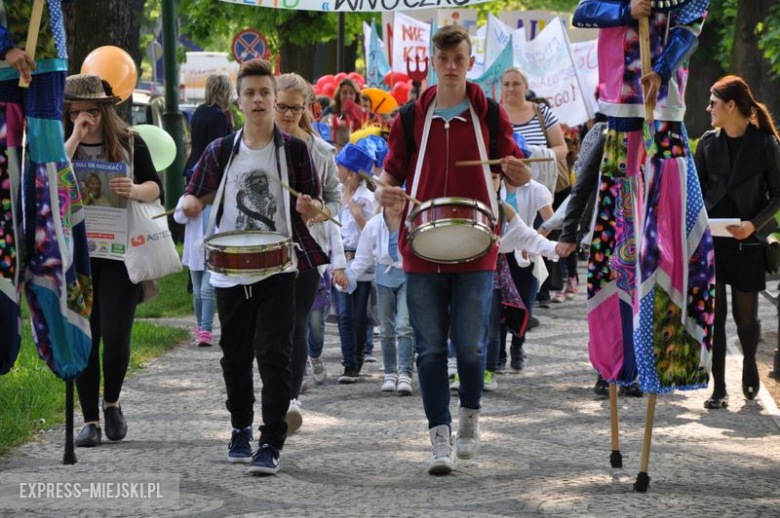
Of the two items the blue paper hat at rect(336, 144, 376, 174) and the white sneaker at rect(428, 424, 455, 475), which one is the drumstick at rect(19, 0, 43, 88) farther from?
the blue paper hat at rect(336, 144, 376, 174)

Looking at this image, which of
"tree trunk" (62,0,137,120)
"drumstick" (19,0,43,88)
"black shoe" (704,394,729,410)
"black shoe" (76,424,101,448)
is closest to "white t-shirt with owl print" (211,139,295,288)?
"black shoe" (76,424,101,448)

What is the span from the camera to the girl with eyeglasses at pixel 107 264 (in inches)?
297

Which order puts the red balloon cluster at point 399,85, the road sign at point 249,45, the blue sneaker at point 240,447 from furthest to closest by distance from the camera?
the red balloon cluster at point 399,85 → the road sign at point 249,45 → the blue sneaker at point 240,447

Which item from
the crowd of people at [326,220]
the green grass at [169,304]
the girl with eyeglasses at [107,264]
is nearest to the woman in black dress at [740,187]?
the crowd of people at [326,220]

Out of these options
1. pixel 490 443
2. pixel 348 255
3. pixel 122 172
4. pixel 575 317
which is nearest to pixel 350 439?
pixel 490 443

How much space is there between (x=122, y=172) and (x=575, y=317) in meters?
7.22

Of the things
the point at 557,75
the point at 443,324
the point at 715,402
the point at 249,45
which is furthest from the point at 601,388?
the point at 557,75

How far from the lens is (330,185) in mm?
7660

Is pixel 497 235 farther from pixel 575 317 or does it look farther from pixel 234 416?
pixel 575 317

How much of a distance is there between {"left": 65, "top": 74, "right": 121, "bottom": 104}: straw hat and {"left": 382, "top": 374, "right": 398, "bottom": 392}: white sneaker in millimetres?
3024

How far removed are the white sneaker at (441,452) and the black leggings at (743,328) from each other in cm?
284

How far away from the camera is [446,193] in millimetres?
6918

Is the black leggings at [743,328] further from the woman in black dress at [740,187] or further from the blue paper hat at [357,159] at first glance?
the blue paper hat at [357,159]

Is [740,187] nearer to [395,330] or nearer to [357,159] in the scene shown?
[395,330]
